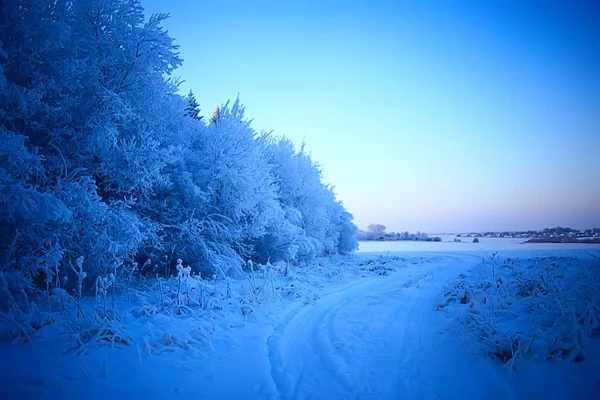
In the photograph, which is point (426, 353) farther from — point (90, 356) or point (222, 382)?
point (90, 356)

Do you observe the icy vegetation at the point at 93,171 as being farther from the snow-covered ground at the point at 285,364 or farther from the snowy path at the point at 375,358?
the snowy path at the point at 375,358

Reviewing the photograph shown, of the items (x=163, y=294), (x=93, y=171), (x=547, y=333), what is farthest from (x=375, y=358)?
(x=93, y=171)

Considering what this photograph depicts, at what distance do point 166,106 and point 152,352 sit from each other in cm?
904

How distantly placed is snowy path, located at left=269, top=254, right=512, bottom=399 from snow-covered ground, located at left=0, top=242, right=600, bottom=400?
0.02m

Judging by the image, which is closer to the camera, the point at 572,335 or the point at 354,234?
the point at 572,335

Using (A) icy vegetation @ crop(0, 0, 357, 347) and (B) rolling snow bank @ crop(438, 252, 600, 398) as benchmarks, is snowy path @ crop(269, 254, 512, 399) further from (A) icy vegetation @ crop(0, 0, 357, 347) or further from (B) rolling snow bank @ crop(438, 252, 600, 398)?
(A) icy vegetation @ crop(0, 0, 357, 347)

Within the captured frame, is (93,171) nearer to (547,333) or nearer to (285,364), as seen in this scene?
(285,364)

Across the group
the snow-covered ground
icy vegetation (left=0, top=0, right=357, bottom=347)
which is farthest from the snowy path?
icy vegetation (left=0, top=0, right=357, bottom=347)

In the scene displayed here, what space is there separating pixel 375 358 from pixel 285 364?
1.55 metres

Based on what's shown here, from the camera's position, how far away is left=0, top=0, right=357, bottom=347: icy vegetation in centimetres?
561

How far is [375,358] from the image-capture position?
4.80m

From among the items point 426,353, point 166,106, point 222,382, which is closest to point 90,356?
point 222,382

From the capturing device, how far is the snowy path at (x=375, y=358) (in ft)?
12.2

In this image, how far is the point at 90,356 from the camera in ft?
13.4
